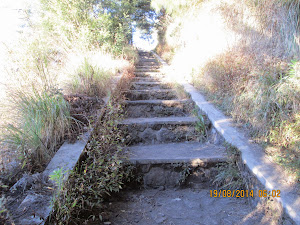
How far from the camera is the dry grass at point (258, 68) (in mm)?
1937

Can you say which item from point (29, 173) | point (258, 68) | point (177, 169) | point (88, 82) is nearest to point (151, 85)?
point (88, 82)

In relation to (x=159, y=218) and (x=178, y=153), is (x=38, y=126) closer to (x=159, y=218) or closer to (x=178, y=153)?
(x=159, y=218)

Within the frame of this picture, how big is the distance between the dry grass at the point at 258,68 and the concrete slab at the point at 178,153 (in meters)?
0.48

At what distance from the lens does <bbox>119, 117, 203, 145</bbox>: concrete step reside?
2.81 m

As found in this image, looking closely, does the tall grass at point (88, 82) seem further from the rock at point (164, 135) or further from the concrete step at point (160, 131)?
the rock at point (164, 135)

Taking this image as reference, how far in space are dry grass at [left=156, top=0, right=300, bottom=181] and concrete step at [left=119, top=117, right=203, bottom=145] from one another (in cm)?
59

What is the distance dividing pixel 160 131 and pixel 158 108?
71cm

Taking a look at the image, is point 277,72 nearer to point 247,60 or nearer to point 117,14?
point 247,60

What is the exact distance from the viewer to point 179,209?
1828mm

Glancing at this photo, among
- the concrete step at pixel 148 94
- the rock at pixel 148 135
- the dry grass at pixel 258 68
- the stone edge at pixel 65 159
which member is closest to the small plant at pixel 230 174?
the dry grass at pixel 258 68

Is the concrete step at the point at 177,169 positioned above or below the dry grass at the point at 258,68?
below
